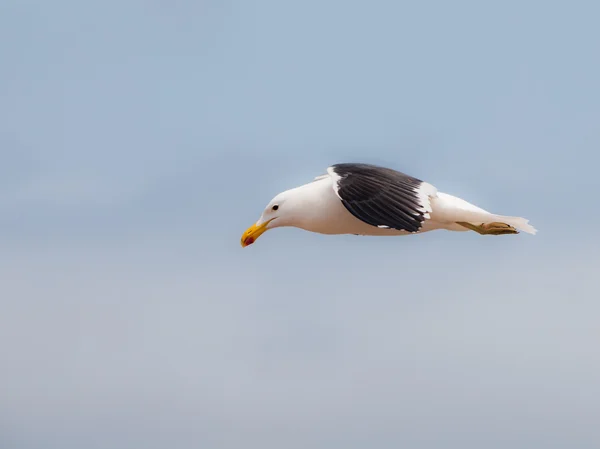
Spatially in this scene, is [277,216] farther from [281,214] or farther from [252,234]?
[252,234]

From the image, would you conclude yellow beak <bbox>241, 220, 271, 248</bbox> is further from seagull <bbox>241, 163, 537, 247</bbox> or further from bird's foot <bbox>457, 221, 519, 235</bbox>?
bird's foot <bbox>457, 221, 519, 235</bbox>

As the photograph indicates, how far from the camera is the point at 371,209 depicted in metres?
19.8

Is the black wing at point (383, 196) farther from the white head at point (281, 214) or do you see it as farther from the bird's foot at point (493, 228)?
the bird's foot at point (493, 228)

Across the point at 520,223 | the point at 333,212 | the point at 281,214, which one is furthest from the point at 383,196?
the point at 520,223

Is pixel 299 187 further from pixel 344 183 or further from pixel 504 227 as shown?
pixel 504 227

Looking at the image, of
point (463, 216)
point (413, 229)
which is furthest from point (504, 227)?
point (413, 229)

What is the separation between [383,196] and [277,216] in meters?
2.46

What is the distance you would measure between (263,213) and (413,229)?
3414 millimetres

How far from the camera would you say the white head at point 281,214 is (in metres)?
21.5

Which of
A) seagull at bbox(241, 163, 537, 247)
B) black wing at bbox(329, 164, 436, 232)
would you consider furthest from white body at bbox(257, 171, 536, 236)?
black wing at bbox(329, 164, 436, 232)

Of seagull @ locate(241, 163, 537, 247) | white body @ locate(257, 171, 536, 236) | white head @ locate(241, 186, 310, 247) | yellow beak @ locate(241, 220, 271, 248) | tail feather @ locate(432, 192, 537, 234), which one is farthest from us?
yellow beak @ locate(241, 220, 271, 248)

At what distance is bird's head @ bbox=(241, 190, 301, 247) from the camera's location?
21.6 m

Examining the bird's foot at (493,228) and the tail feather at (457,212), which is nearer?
the tail feather at (457,212)

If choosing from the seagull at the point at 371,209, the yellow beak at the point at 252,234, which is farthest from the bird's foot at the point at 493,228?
the yellow beak at the point at 252,234
